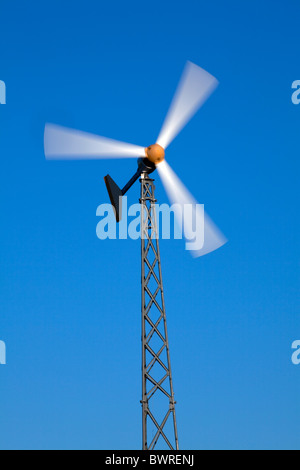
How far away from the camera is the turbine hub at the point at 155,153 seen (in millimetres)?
38031

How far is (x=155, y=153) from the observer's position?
38.0m

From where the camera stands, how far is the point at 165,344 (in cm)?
3653

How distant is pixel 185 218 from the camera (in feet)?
118

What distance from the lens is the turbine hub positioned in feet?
125
